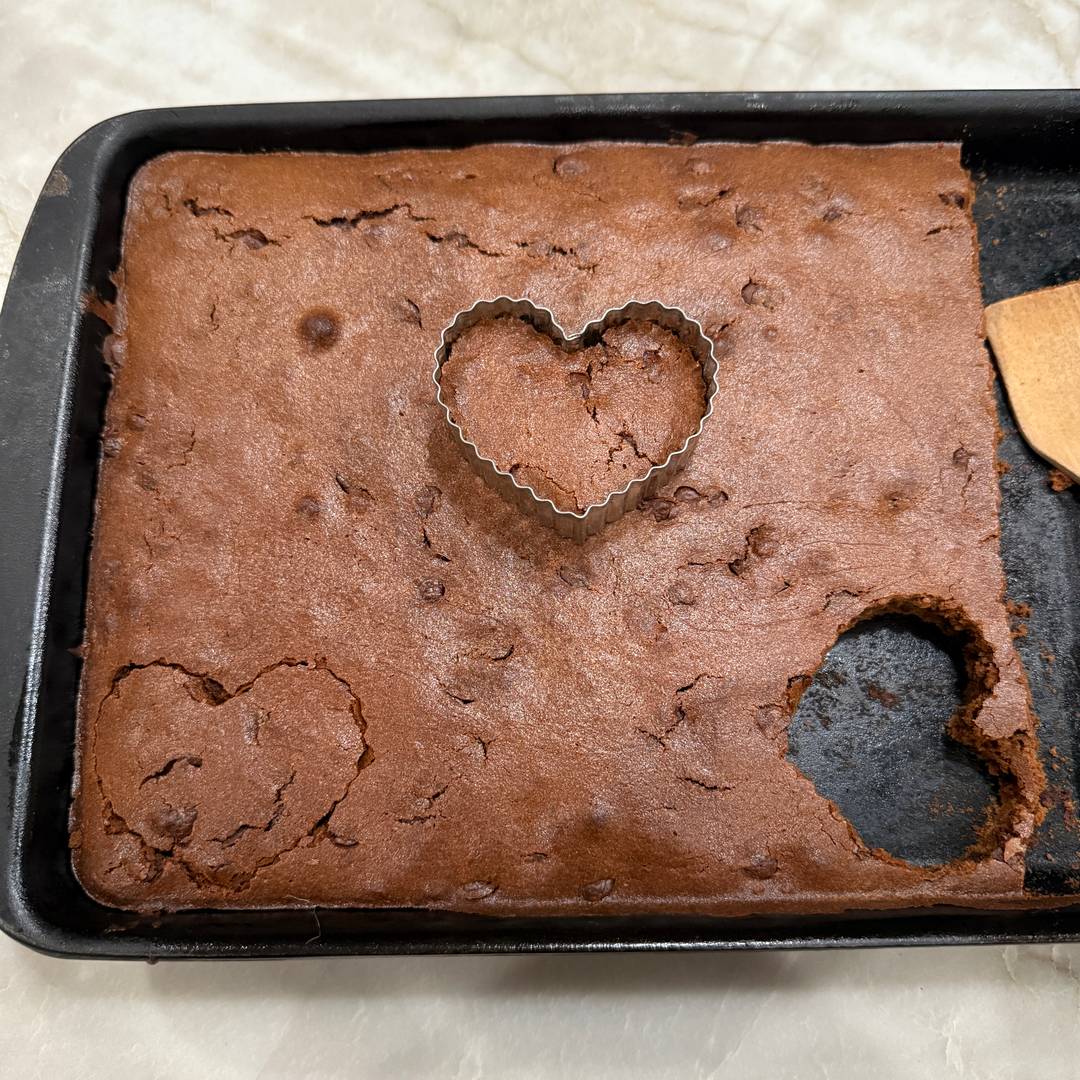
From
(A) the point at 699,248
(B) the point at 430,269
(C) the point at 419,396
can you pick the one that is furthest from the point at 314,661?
(A) the point at 699,248

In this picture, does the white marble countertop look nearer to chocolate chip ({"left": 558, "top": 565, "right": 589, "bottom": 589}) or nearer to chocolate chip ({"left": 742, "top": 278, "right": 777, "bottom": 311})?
chocolate chip ({"left": 558, "top": 565, "right": 589, "bottom": 589})

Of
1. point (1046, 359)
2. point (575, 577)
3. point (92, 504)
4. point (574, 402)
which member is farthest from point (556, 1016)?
point (1046, 359)

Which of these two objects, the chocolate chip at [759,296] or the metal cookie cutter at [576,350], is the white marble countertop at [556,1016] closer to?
the metal cookie cutter at [576,350]

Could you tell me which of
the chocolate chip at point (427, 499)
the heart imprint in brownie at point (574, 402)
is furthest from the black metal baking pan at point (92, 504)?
the chocolate chip at point (427, 499)

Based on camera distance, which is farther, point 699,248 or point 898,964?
point 898,964

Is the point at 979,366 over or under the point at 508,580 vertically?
over

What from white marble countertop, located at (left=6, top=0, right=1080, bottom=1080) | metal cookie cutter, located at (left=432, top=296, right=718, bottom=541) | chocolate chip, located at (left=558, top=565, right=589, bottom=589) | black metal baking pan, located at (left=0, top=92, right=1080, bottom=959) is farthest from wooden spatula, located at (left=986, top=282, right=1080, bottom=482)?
white marble countertop, located at (left=6, top=0, right=1080, bottom=1080)

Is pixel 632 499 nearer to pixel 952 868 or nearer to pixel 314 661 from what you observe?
pixel 314 661
